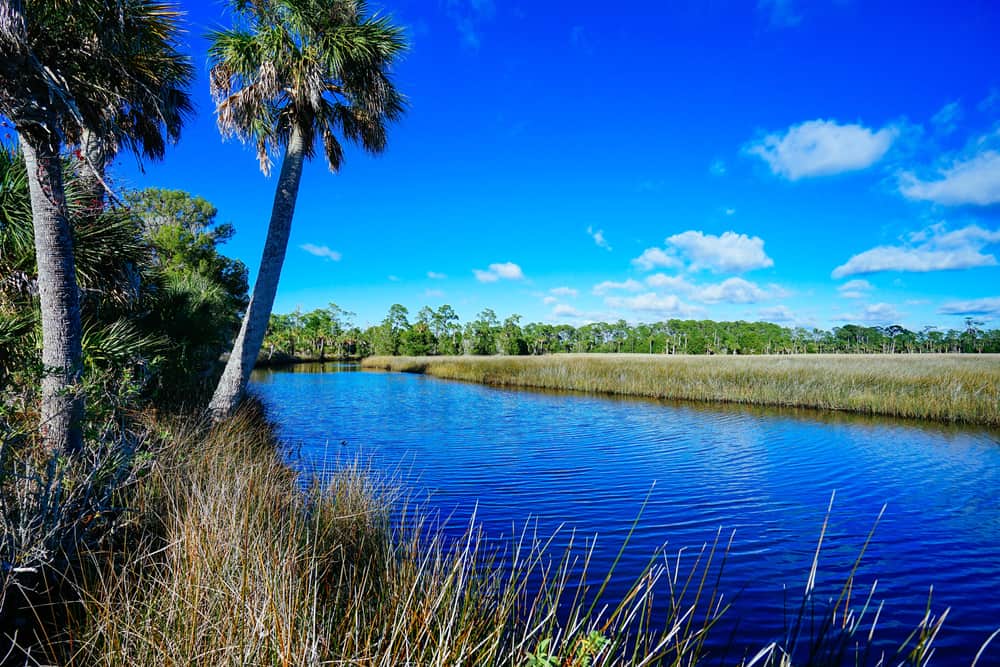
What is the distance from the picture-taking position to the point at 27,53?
14.2ft

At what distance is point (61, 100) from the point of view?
4.76m

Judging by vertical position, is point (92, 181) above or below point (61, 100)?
above

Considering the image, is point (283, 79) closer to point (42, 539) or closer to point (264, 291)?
point (264, 291)

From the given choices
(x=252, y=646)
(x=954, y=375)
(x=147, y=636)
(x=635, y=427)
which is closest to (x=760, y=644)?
(x=252, y=646)

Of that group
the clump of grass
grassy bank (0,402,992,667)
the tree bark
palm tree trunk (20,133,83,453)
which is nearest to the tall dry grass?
grassy bank (0,402,992,667)

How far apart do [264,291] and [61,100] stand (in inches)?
226

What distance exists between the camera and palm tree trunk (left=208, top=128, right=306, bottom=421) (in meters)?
10.1

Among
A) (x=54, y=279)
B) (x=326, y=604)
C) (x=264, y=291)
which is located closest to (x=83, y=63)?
(x=54, y=279)

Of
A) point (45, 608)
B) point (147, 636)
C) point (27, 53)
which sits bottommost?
point (45, 608)

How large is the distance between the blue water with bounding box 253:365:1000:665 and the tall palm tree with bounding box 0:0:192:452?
112 inches

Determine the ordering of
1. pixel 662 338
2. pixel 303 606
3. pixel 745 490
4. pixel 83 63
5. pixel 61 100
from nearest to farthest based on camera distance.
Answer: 1. pixel 303 606
2. pixel 61 100
3. pixel 83 63
4. pixel 745 490
5. pixel 662 338

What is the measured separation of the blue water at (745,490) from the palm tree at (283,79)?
2.63 m

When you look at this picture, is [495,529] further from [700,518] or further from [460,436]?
[460,436]

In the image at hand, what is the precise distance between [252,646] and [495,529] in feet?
15.9
